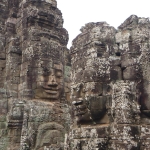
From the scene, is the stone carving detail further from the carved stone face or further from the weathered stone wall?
the weathered stone wall

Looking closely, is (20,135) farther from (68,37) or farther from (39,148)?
(68,37)

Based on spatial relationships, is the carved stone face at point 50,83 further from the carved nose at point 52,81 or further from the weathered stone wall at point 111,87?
the weathered stone wall at point 111,87

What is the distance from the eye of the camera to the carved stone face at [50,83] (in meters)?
11.3

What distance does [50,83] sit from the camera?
1142 cm

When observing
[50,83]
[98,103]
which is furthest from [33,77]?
[98,103]

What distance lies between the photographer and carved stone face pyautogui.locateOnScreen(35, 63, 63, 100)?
11.3m

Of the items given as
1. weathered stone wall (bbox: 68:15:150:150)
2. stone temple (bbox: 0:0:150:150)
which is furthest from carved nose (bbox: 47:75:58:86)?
weathered stone wall (bbox: 68:15:150:150)

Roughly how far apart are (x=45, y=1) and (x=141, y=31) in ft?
22.8

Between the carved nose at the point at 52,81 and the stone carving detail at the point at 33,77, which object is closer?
the stone carving detail at the point at 33,77

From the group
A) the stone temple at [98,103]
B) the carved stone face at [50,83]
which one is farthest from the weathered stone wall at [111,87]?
the carved stone face at [50,83]

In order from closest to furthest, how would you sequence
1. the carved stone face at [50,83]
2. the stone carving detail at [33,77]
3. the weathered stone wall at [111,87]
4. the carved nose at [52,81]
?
the weathered stone wall at [111,87] → the stone carving detail at [33,77] → the carved stone face at [50,83] → the carved nose at [52,81]

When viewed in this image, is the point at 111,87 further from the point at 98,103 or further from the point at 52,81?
the point at 52,81

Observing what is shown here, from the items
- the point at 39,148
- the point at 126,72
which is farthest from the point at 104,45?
the point at 39,148

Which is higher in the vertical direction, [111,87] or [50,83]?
[50,83]
